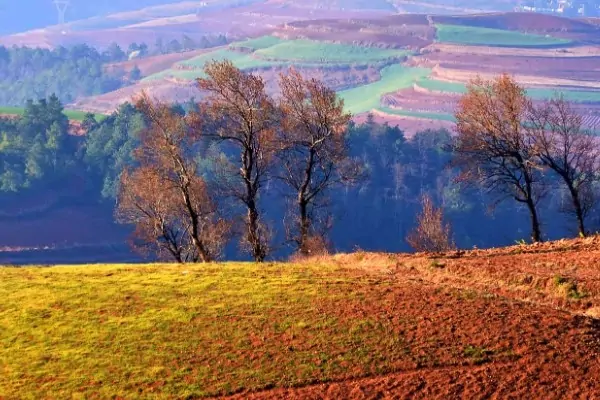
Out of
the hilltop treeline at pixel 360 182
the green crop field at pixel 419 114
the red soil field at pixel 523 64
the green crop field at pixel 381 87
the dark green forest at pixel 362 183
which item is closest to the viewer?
the hilltop treeline at pixel 360 182

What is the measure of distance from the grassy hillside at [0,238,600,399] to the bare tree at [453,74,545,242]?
10.4 metres

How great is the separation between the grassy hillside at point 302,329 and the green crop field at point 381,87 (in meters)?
133

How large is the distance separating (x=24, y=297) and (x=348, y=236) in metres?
79.9

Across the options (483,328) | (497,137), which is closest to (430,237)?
(497,137)

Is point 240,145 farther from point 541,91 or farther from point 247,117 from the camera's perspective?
point 541,91

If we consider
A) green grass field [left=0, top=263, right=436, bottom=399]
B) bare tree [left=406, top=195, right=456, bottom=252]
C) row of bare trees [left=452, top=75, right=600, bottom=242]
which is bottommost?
bare tree [left=406, top=195, right=456, bottom=252]

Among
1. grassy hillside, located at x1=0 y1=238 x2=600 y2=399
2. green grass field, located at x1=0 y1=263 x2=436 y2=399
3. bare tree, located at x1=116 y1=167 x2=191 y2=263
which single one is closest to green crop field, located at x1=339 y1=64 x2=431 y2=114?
bare tree, located at x1=116 y1=167 x2=191 y2=263

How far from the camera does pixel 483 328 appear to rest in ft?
67.2

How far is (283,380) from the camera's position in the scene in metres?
18.5

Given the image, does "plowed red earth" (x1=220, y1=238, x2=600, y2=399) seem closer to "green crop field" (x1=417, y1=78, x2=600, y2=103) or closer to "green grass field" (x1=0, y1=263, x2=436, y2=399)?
"green grass field" (x1=0, y1=263, x2=436, y2=399)

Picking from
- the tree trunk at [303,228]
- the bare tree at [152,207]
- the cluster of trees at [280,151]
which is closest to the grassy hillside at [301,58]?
the cluster of trees at [280,151]

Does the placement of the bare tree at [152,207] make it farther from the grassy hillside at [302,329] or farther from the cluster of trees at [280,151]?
the grassy hillside at [302,329]

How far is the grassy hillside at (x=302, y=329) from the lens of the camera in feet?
60.5

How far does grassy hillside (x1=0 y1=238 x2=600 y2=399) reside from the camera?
18.4 meters
